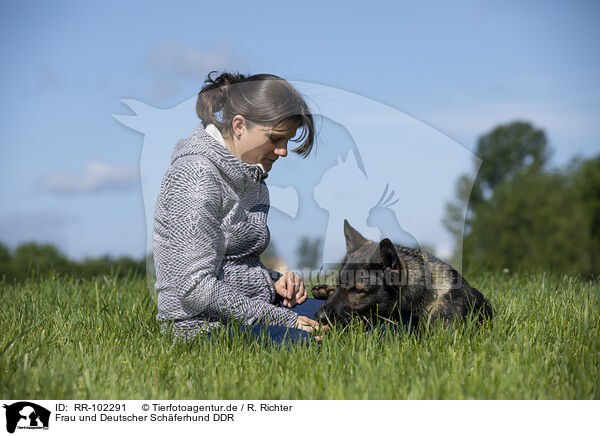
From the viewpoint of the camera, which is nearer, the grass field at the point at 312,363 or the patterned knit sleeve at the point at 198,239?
the grass field at the point at 312,363

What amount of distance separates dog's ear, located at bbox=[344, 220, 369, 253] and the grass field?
0.75 metres

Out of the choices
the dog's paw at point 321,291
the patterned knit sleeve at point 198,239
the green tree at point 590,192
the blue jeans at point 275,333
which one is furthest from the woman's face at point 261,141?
the green tree at point 590,192

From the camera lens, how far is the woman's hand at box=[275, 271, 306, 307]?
5207mm

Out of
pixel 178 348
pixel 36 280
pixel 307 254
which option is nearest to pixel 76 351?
pixel 178 348

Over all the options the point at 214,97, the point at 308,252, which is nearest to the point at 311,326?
the point at 308,252

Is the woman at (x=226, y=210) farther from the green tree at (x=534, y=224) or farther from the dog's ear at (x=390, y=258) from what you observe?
the green tree at (x=534, y=224)

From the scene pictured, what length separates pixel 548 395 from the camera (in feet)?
12.6

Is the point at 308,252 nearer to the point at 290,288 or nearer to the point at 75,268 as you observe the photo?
the point at 290,288

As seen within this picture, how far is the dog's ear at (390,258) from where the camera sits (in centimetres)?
460

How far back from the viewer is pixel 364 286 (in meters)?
4.95
